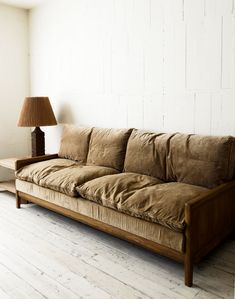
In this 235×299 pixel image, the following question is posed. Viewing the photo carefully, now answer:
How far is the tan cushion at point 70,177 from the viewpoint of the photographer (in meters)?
2.60

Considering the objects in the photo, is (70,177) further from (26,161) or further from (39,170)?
(26,161)

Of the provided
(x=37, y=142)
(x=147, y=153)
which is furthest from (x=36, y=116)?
(x=147, y=153)

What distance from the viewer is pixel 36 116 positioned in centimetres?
366

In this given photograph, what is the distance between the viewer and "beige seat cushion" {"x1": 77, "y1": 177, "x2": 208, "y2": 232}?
193 centimetres

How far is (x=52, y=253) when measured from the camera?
235cm

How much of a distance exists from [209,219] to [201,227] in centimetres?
11

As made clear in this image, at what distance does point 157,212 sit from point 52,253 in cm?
92

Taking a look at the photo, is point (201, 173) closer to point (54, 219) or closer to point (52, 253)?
point (52, 253)

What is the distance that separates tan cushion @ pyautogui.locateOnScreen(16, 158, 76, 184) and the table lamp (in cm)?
59

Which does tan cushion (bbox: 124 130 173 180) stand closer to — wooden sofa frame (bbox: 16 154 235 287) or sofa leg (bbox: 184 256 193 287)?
wooden sofa frame (bbox: 16 154 235 287)

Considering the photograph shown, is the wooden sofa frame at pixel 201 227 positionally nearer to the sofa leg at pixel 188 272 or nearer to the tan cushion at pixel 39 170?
the sofa leg at pixel 188 272

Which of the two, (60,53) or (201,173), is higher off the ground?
(60,53)

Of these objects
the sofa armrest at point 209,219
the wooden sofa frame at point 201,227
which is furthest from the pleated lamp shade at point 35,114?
the sofa armrest at point 209,219

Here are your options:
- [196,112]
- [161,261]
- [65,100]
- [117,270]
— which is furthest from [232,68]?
[65,100]
